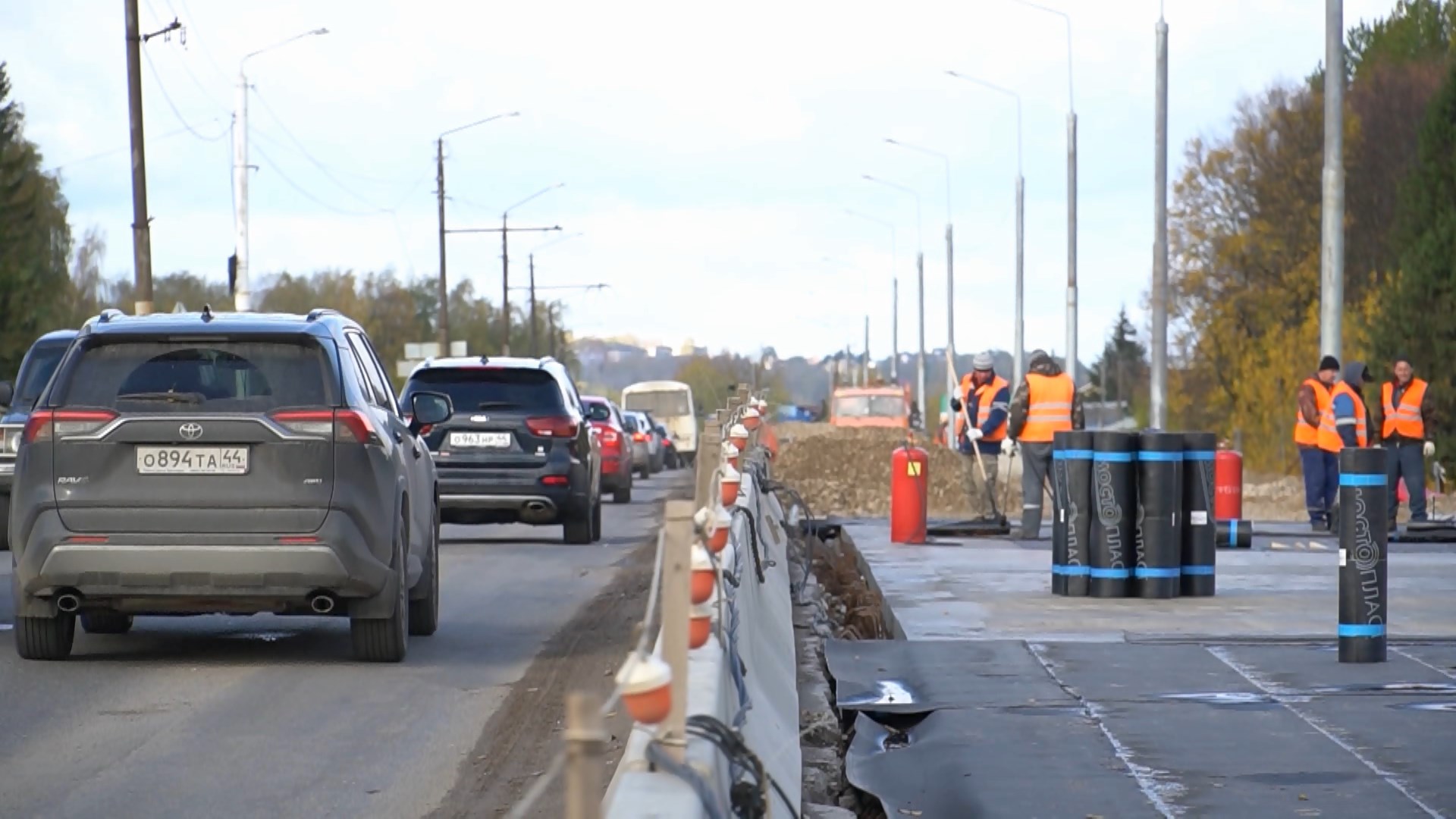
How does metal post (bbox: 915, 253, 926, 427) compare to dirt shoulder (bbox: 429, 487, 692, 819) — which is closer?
dirt shoulder (bbox: 429, 487, 692, 819)

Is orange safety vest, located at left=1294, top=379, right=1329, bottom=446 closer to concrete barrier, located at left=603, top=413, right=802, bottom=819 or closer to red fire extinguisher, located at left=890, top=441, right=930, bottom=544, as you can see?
red fire extinguisher, located at left=890, top=441, right=930, bottom=544

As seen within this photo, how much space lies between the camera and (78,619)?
13242 mm

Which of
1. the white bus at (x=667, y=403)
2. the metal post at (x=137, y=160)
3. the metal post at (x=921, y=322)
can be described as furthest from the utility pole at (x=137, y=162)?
the white bus at (x=667, y=403)

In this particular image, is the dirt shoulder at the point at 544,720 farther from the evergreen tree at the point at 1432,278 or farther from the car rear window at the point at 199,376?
the evergreen tree at the point at 1432,278

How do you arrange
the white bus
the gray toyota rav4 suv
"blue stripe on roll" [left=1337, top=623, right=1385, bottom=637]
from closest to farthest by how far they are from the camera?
"blue stripe on roll" [left=1337, top=623, right=1385, bottom=637], the gray toyota rav4 suv, the white bus

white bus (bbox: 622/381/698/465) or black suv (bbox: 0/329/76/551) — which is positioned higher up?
black suv (bbox: 0/329/76/551)

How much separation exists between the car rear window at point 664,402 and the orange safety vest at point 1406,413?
67.0 m

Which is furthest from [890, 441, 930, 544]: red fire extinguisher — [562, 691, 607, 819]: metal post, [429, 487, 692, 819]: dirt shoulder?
[562, 691, 607, 819]: metal post

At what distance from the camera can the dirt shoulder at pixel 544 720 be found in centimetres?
786

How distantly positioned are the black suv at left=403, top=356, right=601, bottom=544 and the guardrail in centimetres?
1148

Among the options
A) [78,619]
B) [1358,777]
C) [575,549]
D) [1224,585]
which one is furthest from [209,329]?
[575,549]

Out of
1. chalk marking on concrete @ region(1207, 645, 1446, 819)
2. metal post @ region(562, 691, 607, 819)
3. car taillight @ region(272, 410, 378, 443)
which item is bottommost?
chalk marking on concrete @ region(1207, 645, 1446, 819)

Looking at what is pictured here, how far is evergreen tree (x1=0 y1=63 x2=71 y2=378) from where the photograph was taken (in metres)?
56.2

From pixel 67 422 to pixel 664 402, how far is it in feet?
264
